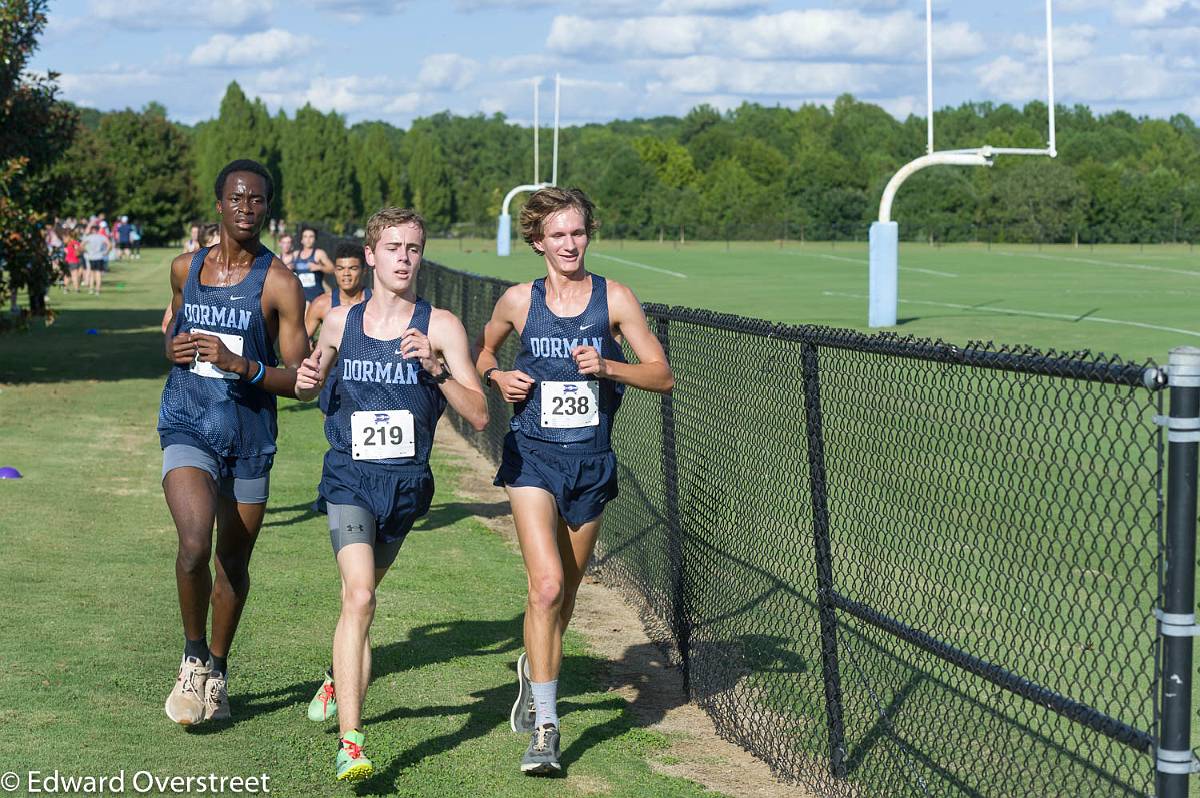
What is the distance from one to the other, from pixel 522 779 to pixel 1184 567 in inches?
115

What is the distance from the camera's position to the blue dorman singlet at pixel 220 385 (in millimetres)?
6195

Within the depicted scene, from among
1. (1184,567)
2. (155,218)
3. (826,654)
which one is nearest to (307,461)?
(826,654)

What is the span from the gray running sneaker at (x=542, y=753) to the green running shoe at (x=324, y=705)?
98cm

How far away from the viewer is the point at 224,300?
6211mm

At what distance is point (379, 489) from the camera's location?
18.8ft

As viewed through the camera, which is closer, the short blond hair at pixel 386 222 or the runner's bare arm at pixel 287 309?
the short blond hair at pixel 386 222

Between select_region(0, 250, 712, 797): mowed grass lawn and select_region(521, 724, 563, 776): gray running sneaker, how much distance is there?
0.19ft

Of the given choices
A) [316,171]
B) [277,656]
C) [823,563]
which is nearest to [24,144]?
[277,656]

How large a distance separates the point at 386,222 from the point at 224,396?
3.35ft

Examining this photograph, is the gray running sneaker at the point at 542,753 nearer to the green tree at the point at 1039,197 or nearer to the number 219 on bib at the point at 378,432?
the number 219 on bib at the point at 378,432

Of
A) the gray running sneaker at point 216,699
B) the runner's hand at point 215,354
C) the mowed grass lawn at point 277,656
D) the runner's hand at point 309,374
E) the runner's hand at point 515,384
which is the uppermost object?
the runner's hand at point 215,354

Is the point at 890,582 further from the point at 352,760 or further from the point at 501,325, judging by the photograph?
the point at 352,760

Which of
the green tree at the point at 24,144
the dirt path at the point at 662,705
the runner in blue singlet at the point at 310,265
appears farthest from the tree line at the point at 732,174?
the dirt path at the point at 662,705

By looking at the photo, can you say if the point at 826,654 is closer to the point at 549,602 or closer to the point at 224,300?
the point at 549,602
